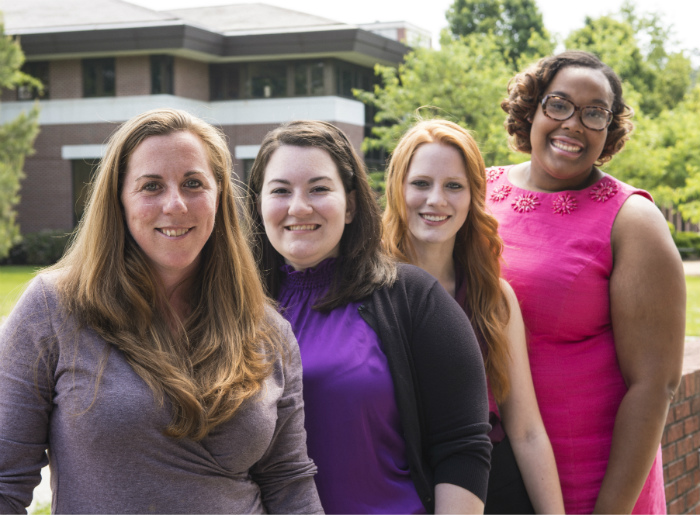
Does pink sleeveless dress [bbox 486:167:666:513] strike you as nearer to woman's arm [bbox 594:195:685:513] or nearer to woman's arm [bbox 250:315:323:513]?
woman's arm [bbox 594:195:685:513]

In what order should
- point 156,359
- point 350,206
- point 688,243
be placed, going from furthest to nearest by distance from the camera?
point 688,243 < point 350,206 < point 156,359

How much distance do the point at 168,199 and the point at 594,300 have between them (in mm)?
1591

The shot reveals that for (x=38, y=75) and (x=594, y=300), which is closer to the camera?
(x=594, y=300)

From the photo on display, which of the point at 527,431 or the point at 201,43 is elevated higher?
the point at 201,43

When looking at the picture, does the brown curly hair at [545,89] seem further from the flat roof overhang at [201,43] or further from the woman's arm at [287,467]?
the flat roof overhang at [201,43]

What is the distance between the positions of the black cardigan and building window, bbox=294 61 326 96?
2335 cm

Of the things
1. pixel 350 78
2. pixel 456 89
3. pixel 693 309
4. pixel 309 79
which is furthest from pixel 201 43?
pixel 693 309

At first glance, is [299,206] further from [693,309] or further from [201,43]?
[201,43]

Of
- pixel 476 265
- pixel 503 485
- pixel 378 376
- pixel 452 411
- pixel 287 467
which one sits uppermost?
pixel 476 265

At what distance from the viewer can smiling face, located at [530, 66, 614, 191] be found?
9.34 feet

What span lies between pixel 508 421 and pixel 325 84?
23117 millimetres

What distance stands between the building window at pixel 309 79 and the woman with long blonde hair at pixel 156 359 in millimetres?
23351

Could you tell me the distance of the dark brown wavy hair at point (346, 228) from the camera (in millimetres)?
2408

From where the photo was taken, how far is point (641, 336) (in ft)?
8.98
